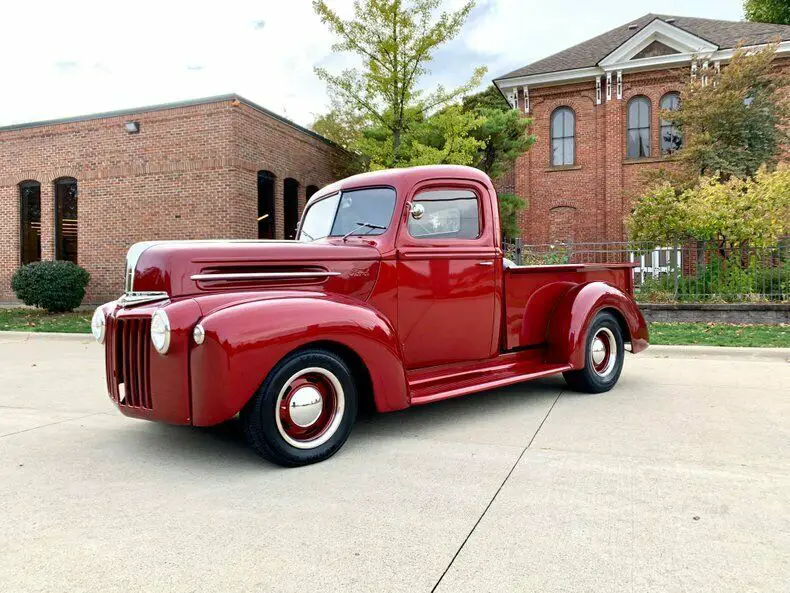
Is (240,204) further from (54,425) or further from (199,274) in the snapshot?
(199,274)

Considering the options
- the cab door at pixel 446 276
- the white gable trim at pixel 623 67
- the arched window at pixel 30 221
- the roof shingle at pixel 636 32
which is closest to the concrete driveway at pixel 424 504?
the cab door at pixel 446 276

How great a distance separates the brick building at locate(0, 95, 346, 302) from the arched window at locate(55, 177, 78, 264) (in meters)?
0.03

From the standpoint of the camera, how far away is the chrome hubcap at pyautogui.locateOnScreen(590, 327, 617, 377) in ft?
18.3

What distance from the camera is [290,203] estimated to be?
662 inches

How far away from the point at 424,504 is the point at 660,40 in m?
22.8

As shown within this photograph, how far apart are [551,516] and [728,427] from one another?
91.4 inches

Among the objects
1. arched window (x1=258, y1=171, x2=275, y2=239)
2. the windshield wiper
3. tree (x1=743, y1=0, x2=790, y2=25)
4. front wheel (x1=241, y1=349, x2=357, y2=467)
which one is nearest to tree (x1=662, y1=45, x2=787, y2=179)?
arched window (x1=258, y1=171, x2=275, y2=239)

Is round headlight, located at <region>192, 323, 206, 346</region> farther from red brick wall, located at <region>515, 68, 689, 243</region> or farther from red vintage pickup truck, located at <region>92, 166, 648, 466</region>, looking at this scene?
red brick wall, located at <region>515, 68, 689, 243</region>

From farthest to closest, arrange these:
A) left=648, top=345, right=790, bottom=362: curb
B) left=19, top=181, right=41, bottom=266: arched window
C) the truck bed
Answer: left=19, top=181, right=41, bottom=266: arched window < left=648, top=345, right=790, bottom=362: curb < the truck bed

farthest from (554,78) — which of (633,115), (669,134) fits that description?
(669,134)

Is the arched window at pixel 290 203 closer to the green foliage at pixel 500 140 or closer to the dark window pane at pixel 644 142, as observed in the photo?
the green foliage at pixel 500 140

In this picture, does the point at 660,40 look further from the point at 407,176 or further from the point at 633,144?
the point at 407,176

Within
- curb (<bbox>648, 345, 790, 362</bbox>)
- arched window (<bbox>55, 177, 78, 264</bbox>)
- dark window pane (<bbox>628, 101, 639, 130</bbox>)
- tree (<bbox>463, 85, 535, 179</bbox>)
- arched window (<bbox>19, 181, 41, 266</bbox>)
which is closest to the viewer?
curb (<bbox>648, 345, 790, 362</bbox>)

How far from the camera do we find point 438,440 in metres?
4.04
